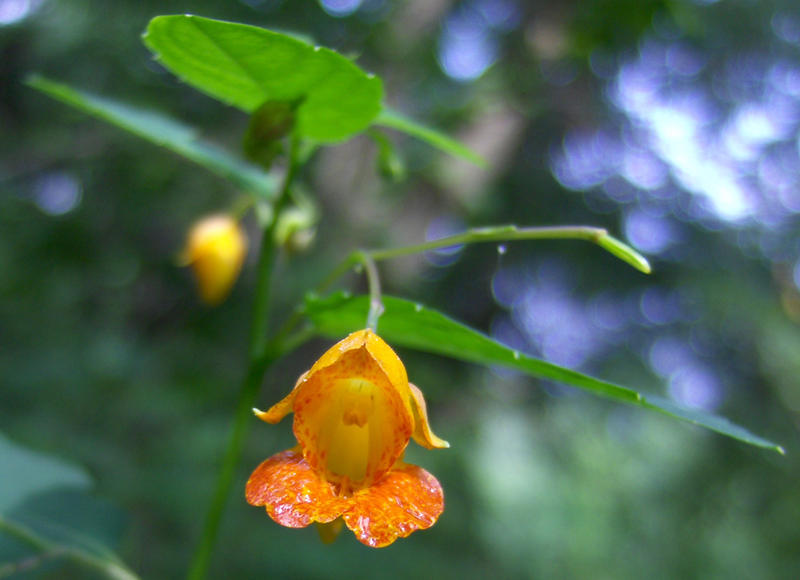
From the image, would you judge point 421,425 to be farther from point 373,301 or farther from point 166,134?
point 166,134

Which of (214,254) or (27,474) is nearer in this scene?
(27,474)

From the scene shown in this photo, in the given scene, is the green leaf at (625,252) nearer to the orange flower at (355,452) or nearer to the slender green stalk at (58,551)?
the orange flower at (355,452)

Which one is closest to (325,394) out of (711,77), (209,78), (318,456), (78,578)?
(318,456)

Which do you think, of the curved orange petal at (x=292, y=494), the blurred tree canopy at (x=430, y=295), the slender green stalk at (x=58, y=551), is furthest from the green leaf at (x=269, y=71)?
the blurred tree canopy at (x=430, y=295)

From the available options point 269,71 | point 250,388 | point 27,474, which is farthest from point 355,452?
point 27,474

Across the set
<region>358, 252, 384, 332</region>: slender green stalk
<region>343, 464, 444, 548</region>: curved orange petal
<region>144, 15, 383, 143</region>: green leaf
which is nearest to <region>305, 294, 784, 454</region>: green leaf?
<region>358, 252, 384, 332</region>: slender green stalk

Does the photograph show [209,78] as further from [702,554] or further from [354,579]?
[702,554]

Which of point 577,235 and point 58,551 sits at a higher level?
point 577,235
